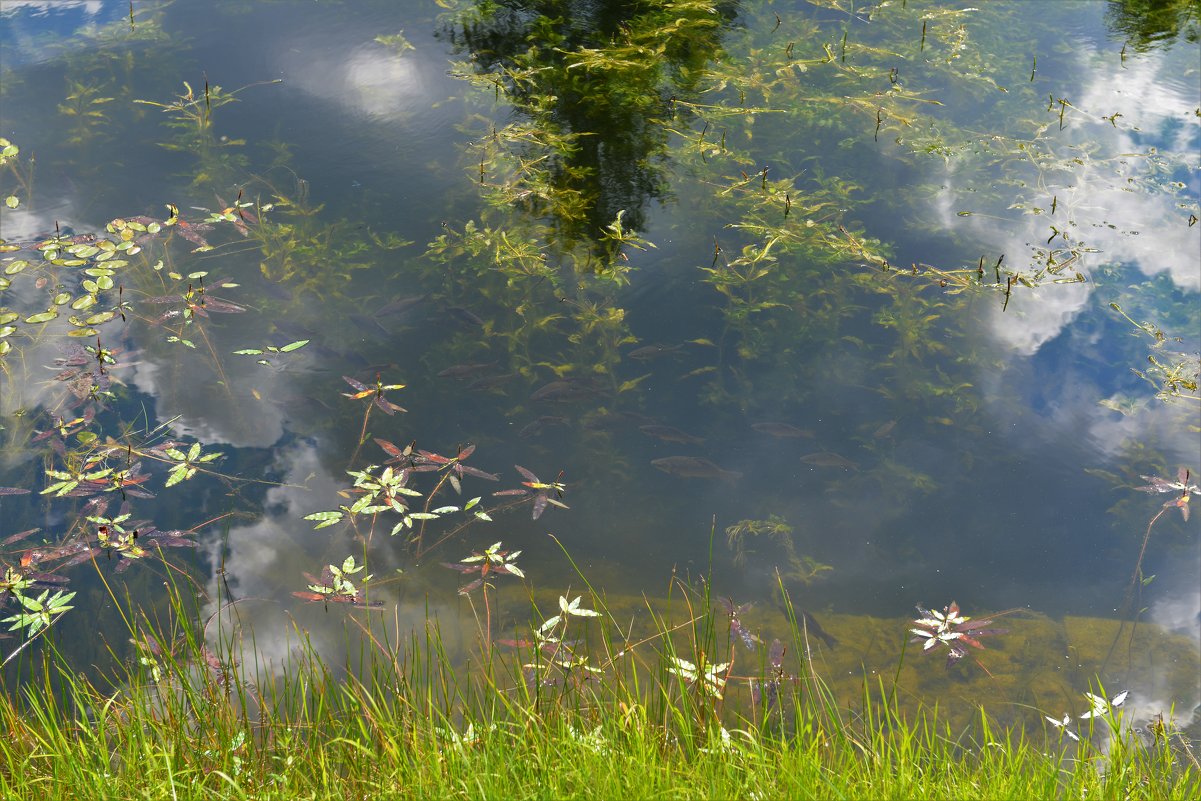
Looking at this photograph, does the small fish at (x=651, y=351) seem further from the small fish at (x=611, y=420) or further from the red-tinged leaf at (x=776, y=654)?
the red-tinged leaf at (x=776, y=654)

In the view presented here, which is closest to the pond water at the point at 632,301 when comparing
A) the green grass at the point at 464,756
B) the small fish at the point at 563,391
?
the small fish at the point at 563,391

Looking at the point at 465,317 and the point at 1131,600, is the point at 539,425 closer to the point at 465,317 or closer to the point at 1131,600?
the point at 465,317

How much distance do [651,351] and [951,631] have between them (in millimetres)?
1212

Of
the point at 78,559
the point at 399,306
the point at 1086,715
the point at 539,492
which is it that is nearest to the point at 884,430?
the point at 1086,715

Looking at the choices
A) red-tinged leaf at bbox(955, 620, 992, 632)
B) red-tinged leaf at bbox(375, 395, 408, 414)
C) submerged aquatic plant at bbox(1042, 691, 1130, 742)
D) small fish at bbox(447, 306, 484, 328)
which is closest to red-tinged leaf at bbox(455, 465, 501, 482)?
red-tinged leaf at bbox(375, 395, 408, 414)

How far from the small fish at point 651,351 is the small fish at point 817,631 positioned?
0.97 m

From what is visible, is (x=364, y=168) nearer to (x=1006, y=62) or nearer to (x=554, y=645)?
(x=554, y=645)

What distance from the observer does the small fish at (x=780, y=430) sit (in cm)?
278

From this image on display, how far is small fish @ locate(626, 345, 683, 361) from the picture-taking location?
9.74 ft

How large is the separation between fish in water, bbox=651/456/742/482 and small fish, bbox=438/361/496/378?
0.62 meters

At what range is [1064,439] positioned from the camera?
2.80 m

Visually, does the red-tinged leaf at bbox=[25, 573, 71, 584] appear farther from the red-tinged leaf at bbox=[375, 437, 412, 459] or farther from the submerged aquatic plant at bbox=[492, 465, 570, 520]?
the submerged aquatic plant at bbox=[492, 465, 570, 520]

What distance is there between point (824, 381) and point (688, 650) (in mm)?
1050

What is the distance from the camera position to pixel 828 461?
8.91 feet
